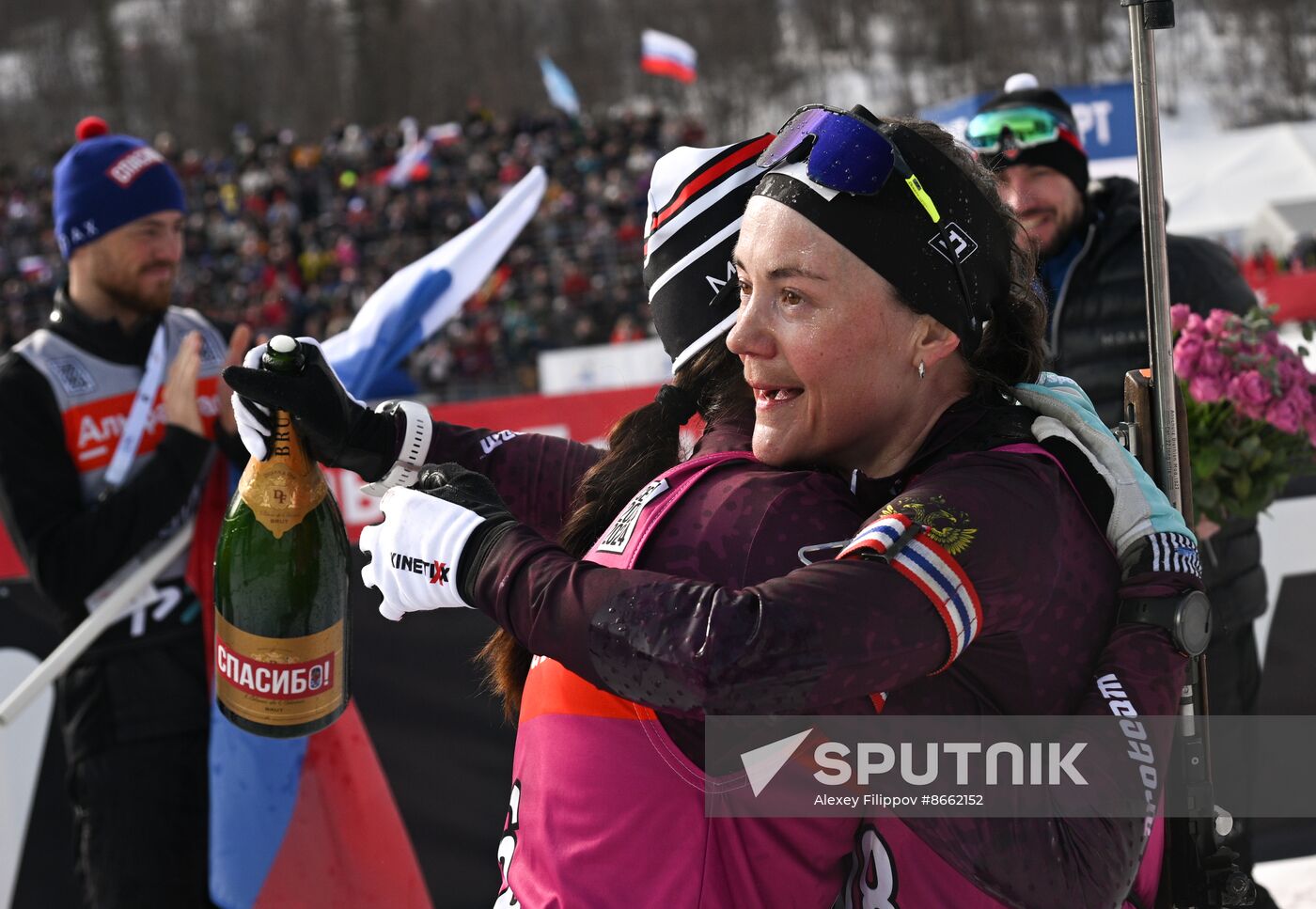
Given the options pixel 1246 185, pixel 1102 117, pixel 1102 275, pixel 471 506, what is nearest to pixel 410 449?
pixel 471 506

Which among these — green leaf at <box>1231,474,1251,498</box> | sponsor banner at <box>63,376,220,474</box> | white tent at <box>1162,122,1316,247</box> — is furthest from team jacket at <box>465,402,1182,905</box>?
white tent at <box>1162,122,1316,247</box>

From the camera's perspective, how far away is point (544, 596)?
144cm

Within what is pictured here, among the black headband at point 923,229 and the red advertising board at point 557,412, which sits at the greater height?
Result: the black headband at point 923,229

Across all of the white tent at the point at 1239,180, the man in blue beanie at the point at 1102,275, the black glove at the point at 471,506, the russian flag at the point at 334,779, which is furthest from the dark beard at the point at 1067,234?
the white tent at the point at 1239,180

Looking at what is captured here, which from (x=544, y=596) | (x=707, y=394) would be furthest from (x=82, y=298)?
(x=544, y=596)

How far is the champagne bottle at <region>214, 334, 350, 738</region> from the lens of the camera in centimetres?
188

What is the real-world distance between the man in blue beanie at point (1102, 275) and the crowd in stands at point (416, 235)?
45.5 feet

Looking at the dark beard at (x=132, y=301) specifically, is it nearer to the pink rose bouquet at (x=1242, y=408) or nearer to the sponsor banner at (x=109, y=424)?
the sponsor banner at (x=109, y=424)

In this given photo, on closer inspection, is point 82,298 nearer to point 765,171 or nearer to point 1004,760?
point 765,171

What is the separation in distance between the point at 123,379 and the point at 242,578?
169 centimetres

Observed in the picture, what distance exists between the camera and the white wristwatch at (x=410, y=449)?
2180 mm

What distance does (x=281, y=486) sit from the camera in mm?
1998

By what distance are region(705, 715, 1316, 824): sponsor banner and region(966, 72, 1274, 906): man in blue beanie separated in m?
2.06

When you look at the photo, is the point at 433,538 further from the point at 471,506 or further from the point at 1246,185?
the point at 1246,185
